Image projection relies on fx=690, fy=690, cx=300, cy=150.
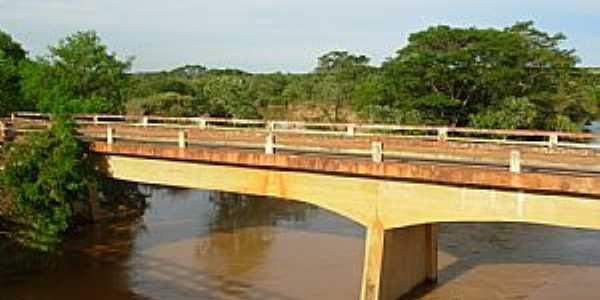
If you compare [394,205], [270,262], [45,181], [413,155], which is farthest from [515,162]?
[45,181]

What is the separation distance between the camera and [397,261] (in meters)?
17.5

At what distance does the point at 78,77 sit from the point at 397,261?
27.3 meters

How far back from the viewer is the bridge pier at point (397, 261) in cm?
1616

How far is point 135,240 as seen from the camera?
26.8m

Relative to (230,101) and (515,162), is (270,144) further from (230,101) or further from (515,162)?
(230,101)

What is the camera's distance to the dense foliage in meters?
A: 20.3

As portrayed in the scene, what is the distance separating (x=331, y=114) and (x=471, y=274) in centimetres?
4777

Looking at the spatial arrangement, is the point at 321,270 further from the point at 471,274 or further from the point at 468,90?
the point at 468,90

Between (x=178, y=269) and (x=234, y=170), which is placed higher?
(x=234, y=170)

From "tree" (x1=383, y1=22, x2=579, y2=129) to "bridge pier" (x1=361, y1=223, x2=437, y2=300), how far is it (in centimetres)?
2483

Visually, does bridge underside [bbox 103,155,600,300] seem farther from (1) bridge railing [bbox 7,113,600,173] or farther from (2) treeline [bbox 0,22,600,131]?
(2) treeline [bbox 0,22,600,131]

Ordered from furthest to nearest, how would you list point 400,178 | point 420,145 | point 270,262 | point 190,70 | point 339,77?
point 190,70 → point 339,77 → point 270,262 → point 420,145 → point 400,178

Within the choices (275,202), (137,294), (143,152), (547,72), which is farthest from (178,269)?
(547,72)

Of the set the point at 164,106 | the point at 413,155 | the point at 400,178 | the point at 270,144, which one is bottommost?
the point at 400,178
